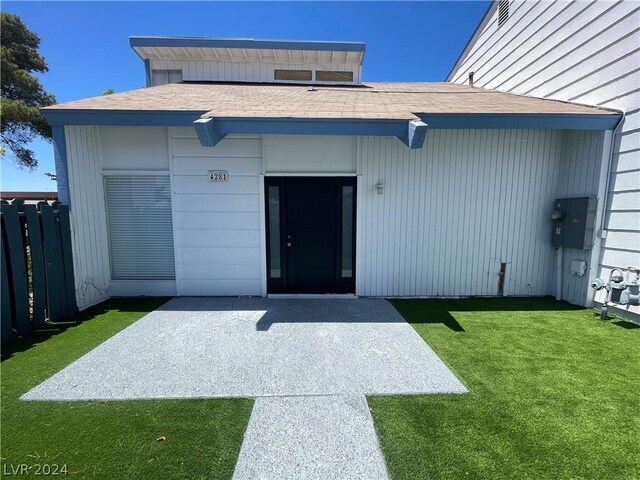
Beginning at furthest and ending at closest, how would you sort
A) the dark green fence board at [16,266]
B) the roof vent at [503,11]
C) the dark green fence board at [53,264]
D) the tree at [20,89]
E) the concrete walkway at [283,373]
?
the tree at [20,89], the roof vent at [503,11], the dark green fence board at [53,264], the dark green fence board at [16,266], the concrete walkway at [283,373]

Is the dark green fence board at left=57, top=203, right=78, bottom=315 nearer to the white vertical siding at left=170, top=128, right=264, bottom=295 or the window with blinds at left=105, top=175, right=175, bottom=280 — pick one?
the window with blinds at left=105, top=175, right=175, bottom=280

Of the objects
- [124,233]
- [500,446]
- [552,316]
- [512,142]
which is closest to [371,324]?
[500,446]

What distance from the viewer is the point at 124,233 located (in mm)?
5602

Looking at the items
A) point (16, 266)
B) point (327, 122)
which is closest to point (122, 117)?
point (16, 266)

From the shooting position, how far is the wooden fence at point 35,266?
12.2 feet

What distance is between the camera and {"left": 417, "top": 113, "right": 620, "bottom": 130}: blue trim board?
4.57 meters

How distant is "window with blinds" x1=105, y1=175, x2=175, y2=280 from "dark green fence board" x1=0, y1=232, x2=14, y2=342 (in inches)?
75.3

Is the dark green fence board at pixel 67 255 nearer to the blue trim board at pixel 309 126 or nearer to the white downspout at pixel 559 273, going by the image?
the blue trim board at pixel 309 126

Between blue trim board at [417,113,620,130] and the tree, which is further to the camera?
the tree

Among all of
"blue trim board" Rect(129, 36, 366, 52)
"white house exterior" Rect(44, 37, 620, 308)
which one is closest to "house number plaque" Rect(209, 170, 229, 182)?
"white house exterior" Rect(44, 37, 620, 308)

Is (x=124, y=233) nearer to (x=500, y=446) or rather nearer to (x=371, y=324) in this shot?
(x=371, y=324)

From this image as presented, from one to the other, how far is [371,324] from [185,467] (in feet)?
9.98

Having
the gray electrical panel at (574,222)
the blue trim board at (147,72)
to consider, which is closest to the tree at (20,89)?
the blue trim board at (147,72)

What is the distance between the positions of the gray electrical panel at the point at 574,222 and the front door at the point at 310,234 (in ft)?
12.2
